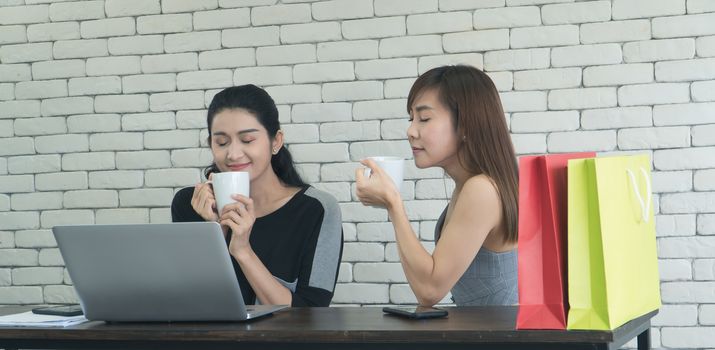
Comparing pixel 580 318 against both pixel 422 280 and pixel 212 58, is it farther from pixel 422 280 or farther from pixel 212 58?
pixel 212 58

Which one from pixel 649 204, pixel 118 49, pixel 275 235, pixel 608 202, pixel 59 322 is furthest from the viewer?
pixel 118 49

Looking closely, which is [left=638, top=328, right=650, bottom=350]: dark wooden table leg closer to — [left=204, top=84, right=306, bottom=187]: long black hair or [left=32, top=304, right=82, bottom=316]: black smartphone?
[left=32, top=304, right=82, bottom=316]: black smartphone

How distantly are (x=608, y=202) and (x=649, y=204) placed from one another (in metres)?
0.21

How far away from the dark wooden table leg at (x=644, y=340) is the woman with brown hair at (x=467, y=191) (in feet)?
1.21

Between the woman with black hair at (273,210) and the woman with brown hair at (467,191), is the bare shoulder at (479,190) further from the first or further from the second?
the woman with black hair at (273,210)

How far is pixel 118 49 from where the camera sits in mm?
3354

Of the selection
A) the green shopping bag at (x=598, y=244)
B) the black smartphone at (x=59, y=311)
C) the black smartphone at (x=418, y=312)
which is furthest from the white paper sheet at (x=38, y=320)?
the green shopping bag at (x=598, y=244)

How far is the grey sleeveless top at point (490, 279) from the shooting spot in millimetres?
2098

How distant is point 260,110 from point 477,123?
82cm

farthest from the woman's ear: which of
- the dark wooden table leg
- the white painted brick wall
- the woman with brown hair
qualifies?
the dark wooden table leg

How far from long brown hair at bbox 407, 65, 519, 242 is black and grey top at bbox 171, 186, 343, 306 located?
0.61 m

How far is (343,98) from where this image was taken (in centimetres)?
313

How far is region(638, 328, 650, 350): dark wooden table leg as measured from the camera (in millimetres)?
1746

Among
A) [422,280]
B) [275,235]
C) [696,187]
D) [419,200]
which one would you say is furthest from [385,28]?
[422,280]
